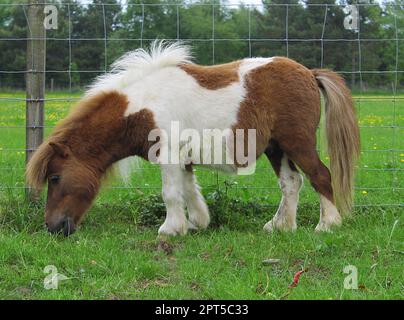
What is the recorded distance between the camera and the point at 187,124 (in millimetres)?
5227

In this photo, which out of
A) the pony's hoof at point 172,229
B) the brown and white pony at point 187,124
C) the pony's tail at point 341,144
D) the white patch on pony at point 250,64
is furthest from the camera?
the pony's tail at point 341,144

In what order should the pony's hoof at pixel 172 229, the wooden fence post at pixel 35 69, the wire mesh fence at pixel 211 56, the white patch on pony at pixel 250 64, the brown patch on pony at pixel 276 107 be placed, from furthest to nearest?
the wire mesh fence at pixel 211 56 → the wooden fence post at pixel 35 69 → the white patch on pony at pixel 250 64 → the brown patch on pony at pixel 276 107 → the pony's hoof at pixel 172 229

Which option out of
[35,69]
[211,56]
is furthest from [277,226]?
[211,56]

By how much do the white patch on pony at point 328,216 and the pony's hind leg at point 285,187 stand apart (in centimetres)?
27

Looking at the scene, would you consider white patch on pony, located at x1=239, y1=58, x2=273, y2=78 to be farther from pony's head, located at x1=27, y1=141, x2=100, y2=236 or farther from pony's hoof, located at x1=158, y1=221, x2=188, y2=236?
pony's head, located at x1=27, y1=141, x2=100, y2=236

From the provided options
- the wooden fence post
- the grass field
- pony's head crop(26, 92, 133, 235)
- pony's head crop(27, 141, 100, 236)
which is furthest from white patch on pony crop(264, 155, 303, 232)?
the wooden fence post

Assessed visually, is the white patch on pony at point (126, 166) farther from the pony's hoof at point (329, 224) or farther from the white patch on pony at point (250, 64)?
the pony's hoof at point (329, 224)

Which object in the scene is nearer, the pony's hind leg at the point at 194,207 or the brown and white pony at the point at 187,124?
the brown and white pony at the point at 187,124

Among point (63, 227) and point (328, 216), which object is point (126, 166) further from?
point (328, 216)

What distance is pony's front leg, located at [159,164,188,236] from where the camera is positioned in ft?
17.0

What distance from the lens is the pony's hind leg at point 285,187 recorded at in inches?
212

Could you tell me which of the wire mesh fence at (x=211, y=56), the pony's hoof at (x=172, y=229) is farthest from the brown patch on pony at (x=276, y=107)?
the pony's hoof at (x=172, y=229)
